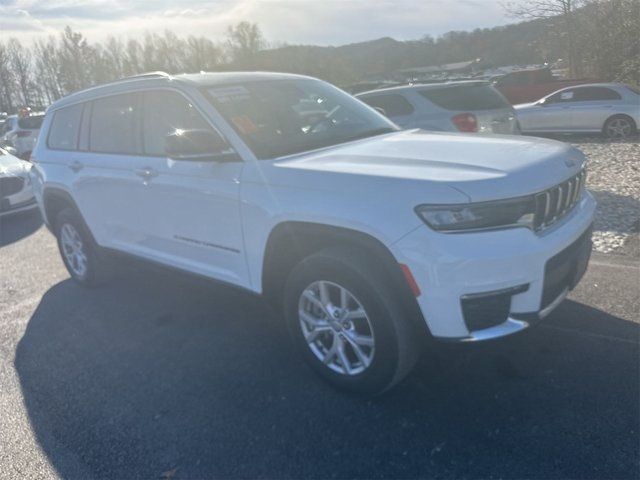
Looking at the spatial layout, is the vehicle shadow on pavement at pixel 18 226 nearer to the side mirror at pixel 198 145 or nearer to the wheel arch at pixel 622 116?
the side mirror at pixel 198 145

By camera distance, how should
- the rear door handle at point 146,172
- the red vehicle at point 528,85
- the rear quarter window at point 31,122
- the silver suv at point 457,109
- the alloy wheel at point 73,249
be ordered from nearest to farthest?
the rear door handle at point 146,172
the alloy wheel at point 73,249
the silver suv at point 457,109
the red vehicle at point 528,85
the rear quarter window at point 31,122

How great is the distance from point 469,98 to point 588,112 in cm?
699

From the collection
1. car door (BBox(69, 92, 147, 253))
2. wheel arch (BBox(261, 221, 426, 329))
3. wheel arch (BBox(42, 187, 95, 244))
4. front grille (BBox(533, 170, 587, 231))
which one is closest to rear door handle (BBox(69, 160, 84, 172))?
car door (BBox(69, 92, 147, 253))

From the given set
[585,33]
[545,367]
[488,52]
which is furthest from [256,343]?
[488,52]

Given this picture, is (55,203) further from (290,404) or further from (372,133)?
(290,404)

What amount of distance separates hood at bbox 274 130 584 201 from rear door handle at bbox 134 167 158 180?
1.23 m

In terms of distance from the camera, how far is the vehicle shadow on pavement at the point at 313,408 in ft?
9.79

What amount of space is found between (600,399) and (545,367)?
1.38 feet

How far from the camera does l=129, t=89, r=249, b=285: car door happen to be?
3889mm

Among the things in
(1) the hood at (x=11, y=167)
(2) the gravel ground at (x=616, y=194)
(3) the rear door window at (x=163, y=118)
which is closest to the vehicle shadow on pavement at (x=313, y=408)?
(3) the rear door window at (x=163, y=118)

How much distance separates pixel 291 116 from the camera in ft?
14.1

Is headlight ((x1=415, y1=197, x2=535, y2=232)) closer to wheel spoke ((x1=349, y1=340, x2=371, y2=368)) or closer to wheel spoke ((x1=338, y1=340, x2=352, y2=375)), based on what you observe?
wheel spoke ((x1=349, y1=340, x2=371, y2=368))

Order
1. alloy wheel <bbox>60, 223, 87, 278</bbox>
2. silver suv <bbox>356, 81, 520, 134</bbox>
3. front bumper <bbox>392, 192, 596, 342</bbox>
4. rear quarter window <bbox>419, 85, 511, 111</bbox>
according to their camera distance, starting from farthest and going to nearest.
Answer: rear quarter window <bbox>419, 85, 511, 111</bbox>, silver suv <bbox>356, 81, 520, 134</bbox>, alloy wheel <bbox>60, 223, 87, 278</bbox>, front bumper <bbox>392, 192, 596, 342</bbox>

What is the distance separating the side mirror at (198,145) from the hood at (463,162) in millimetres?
463
